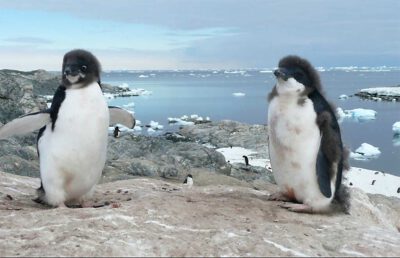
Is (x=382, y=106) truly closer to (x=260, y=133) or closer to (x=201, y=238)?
(x=260, y=133)

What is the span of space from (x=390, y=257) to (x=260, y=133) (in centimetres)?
2713

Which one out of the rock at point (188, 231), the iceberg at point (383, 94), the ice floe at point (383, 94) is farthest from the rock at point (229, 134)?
the ice floe at point (383, 94)

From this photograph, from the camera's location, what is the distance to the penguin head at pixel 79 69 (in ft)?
18.2

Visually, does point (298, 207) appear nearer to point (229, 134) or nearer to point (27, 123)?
point (27, 123)

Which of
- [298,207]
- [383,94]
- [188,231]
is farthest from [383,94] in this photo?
[188,231]

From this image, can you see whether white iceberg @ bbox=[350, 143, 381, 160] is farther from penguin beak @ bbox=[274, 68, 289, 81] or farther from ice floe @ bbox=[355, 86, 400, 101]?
ice floe @ bbox=[355, 86, 400, 101]

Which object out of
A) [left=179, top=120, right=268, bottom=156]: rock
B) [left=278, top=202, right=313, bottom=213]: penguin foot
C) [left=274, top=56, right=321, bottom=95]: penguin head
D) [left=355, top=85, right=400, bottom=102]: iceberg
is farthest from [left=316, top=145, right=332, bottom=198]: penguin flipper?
[left=355, top=85, right=400, bottom=102]: iceberg

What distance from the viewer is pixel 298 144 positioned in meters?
5.44

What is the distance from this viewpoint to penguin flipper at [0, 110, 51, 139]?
5656 millimetres

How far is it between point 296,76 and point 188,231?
6.28 feet

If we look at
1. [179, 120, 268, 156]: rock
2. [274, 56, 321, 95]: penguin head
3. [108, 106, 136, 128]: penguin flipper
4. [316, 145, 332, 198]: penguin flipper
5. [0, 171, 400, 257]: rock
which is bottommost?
[179, 120, 268, 156]: rock

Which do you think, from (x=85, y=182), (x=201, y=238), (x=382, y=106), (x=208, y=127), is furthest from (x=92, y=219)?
(x=382, y=106)

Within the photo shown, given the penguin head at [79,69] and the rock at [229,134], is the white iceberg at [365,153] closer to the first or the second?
the rock at [229,134]

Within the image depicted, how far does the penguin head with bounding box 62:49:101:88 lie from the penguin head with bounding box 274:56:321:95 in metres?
1.74
